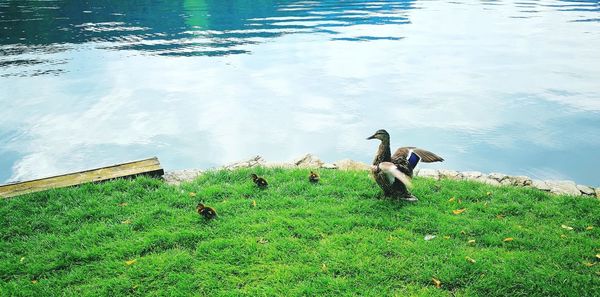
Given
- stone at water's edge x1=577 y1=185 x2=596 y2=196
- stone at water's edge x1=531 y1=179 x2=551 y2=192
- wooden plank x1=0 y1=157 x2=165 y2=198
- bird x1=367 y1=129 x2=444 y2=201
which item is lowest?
stone at water's edge x1=577 y1=185 x2=596 y2=196

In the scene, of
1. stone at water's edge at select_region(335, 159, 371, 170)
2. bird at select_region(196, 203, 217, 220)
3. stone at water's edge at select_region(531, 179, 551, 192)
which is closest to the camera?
bird at select_region(196, 203, 217, 220)

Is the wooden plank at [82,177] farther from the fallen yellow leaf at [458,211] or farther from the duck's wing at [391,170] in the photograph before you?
the fallen yellow leaf at [458,211]

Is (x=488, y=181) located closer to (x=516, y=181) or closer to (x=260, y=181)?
(x=516, y=181)

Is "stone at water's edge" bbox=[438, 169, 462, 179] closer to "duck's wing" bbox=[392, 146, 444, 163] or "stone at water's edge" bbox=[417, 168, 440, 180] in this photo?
"stone at water's edge" bbox=[417, 168, 440, 180]

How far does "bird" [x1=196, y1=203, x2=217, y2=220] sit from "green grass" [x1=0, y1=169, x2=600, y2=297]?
11cm

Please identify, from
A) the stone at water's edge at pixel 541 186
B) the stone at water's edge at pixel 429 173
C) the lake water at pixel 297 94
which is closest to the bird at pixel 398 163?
the stone at water's edge at pixel 429 173

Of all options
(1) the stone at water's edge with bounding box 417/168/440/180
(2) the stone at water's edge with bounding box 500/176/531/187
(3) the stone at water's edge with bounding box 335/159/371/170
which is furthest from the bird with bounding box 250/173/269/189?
→ (2) the stone at water's edge with bounding box 500/176/531/187

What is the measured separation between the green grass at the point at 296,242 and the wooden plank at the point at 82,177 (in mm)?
280

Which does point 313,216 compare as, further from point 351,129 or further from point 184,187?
point 351,129

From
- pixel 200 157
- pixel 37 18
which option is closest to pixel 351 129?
pixel 200 157

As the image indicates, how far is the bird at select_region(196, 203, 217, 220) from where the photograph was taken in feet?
18.7

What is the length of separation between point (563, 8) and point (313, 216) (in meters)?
40.7

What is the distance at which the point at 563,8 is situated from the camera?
35.6 metres

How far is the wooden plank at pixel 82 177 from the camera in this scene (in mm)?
6590
